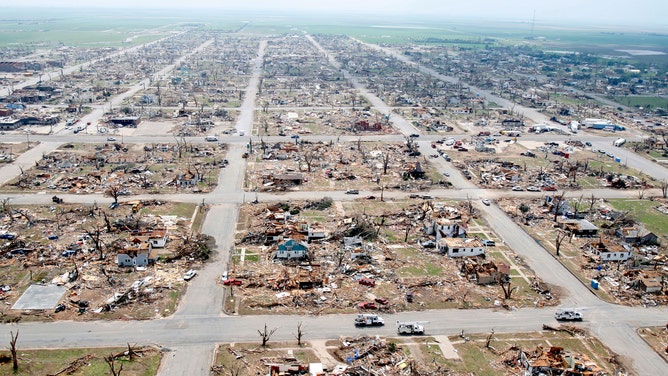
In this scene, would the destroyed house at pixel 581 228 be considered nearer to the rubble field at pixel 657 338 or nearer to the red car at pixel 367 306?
the rubble field at pixel 657 338

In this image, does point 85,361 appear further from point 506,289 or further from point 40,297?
point 506,289

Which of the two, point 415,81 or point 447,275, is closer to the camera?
point 447,275

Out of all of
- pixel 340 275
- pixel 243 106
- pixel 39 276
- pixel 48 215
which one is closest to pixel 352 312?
pixel 340 275

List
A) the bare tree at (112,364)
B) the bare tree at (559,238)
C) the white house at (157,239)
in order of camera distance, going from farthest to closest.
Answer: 1. the bare tree at (559,238)
2. the white house at (157,239)
3. the bare tree at (112,364)

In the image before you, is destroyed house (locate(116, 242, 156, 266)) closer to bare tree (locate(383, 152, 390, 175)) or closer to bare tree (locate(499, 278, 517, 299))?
bare tree (locate(499, 278, 517, 299))

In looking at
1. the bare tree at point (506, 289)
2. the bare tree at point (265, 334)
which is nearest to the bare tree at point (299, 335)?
the bare tree at point (265, 334)

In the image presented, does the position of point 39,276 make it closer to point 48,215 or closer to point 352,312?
point 48,215

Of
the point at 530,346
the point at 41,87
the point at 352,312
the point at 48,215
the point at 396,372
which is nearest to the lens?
the point at 396,372
